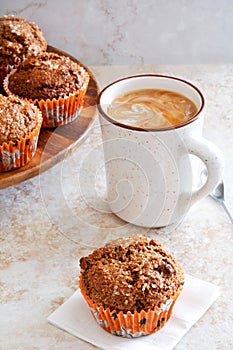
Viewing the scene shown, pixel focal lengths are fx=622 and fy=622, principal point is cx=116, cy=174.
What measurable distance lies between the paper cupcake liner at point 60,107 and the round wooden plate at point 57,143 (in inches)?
0.6

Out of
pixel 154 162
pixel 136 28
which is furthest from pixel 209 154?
pixel 136 28

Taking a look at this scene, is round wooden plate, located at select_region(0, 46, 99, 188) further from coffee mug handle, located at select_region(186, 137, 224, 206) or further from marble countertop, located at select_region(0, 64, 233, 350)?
coffee mug handle, located at select_region(186, 137, 224, 206)

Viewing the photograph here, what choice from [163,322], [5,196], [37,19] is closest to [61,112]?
[5,196]

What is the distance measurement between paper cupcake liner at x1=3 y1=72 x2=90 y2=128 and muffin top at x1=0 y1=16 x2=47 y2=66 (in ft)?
0.34

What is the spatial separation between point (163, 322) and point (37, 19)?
3.77 ft

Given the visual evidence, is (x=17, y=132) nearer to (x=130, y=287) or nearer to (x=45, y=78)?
(x=45, y=78)

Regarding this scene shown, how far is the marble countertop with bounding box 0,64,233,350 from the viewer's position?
1.13 m

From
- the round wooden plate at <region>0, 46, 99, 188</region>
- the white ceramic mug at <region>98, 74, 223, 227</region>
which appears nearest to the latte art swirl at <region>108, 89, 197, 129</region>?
the white ceramic mug at <region>98, 74, 223, 227</region>

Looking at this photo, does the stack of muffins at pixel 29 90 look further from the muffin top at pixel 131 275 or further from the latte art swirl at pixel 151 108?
the muffin top at pixel 131 275

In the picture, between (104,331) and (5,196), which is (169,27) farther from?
(104,331)

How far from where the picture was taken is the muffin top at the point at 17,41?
166cm

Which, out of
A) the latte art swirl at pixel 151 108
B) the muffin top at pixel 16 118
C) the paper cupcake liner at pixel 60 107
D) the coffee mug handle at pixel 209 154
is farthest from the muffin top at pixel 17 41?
the coffee mug handle at pixel 209 154

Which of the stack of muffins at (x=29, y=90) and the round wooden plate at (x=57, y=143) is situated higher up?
the stack of muffins at (x=29, y=90)

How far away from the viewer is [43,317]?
116cm
